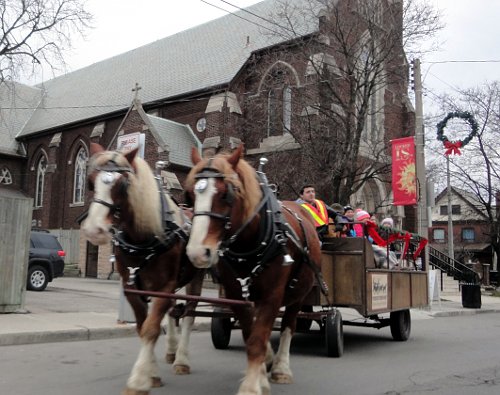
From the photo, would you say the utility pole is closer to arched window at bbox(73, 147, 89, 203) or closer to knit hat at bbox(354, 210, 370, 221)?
knit hat at bbox(354, 210, 370, 221)

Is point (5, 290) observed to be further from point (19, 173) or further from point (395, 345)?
point (19, 173)

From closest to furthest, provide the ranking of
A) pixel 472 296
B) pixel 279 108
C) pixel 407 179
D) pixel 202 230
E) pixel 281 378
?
pixel 202 230 → pixel 281 378 → pixel 407 179 → pixel 472 296 → pixel 279 108

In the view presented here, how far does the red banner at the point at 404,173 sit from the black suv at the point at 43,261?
10720 millimetres

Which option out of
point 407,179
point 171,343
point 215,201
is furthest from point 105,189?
point 407,179

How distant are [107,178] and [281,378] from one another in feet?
8.94

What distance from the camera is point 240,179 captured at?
426cm

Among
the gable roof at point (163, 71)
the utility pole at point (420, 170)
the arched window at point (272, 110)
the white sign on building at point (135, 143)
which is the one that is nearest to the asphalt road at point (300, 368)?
the white sign on building at point (135, 143)

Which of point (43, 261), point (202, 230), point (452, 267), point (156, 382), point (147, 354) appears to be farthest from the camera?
point (452, 267)

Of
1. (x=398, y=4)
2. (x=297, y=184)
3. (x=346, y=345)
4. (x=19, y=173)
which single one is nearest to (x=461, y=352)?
(x=346, y=345)

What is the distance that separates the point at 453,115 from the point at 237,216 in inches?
646

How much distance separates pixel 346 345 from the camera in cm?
848

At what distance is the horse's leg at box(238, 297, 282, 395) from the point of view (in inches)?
162

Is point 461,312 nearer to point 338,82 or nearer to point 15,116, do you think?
point 338,82

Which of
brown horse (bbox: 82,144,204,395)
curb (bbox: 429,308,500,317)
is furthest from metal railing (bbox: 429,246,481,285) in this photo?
brown horse (bbox: 82,144,204,395)
